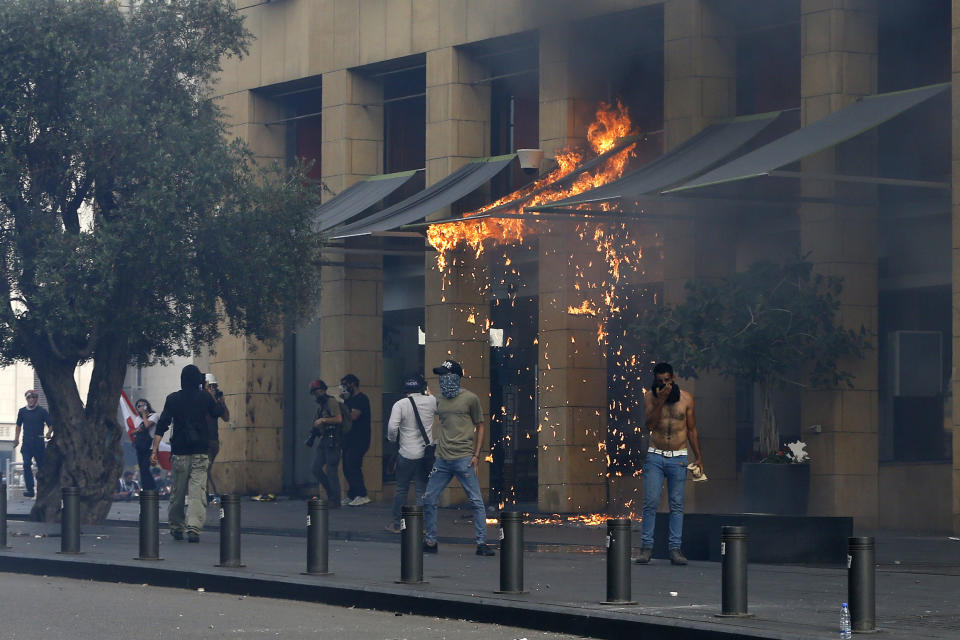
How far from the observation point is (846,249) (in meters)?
19.2

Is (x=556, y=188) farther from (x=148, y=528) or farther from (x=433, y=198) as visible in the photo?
(x=148, y=528)

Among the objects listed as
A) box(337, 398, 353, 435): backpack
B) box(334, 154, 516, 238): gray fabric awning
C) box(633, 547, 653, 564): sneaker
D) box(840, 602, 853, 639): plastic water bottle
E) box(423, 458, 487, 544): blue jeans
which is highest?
box(334, 154, 516, 238): gray fabric awning

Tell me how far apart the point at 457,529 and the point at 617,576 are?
Result: 846 centimetres

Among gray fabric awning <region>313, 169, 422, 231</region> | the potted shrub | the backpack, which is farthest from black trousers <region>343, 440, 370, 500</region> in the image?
the potted shrub

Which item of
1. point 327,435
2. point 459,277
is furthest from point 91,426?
point 459,277

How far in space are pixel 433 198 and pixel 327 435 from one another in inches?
136

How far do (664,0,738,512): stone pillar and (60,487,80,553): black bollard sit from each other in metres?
7.68

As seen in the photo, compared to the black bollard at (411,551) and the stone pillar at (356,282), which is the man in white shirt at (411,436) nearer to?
the black bollard at (411,551)

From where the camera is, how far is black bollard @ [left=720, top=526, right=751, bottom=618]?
10.2 metres

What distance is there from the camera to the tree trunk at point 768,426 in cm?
1906

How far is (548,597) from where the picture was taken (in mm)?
11672

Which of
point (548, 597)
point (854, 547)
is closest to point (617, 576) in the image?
point (548, 597)

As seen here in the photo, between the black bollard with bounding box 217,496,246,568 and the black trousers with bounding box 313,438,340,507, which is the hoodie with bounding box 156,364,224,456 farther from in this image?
the black trousers with bounding box 313,438,340,507

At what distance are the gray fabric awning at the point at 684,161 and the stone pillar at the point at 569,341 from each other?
7.96ft
